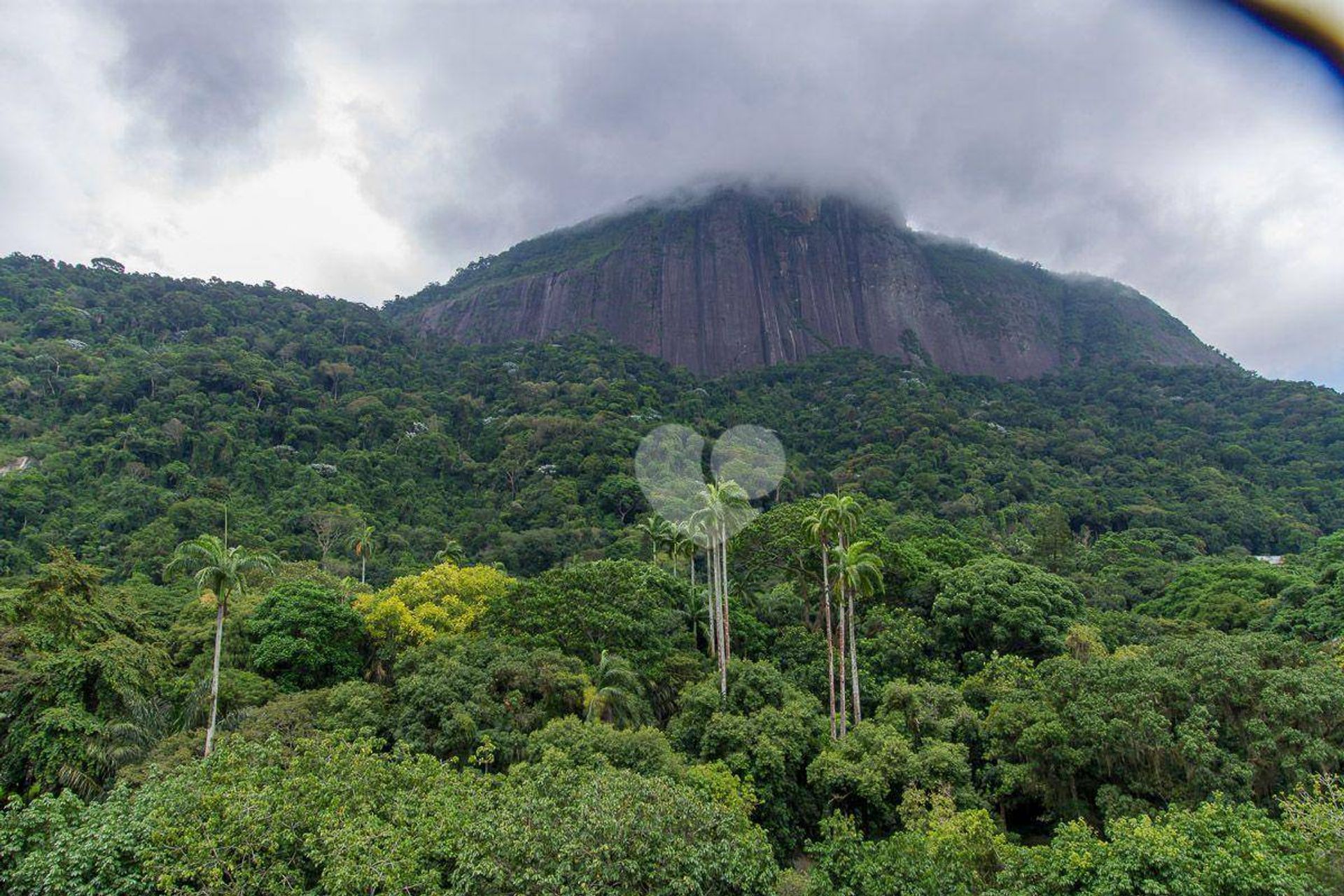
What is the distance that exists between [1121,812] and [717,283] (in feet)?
404

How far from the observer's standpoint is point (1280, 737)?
17141 mm

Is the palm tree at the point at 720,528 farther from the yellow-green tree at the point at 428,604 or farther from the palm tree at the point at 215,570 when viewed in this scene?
the palm tree at the point at 215,570

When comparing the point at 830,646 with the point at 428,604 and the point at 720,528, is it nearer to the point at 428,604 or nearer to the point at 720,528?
the point at 720,528

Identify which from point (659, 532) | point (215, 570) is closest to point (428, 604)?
point (215, 570)

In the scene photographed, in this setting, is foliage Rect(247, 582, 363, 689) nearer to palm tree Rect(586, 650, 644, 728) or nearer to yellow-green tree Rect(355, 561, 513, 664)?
yellow-green tree Rect(355, 561, 513, 664)

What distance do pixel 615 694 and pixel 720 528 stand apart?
8.36 m

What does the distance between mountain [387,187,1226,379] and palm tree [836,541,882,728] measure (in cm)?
9904

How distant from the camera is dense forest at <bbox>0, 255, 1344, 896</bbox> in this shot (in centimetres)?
1237

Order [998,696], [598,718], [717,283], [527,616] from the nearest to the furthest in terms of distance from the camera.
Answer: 1. [598,718]
2. [998,696]
3. [527,616]
4. [717,283]

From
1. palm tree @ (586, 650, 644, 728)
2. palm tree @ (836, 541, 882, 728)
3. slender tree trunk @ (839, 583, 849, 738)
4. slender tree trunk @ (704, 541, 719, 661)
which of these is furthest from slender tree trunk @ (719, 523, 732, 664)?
palm tree @ (836, 541, 882, 728)

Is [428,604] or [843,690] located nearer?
[843,690]

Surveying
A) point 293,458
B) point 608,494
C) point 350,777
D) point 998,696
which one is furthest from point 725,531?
point 293,458

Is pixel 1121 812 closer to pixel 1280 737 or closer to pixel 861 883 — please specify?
pixel 1280 737

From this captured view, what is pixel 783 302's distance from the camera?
436ft
